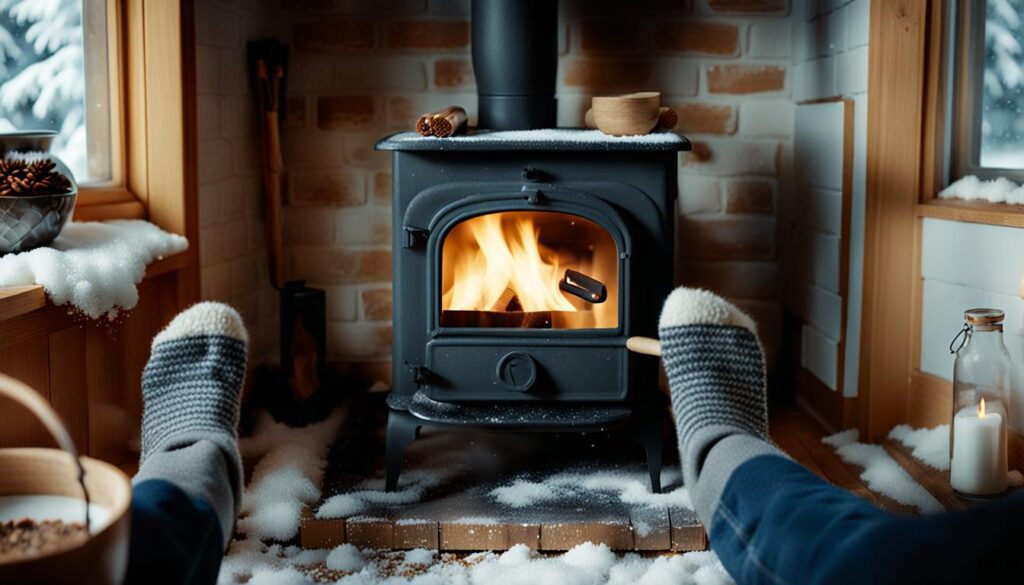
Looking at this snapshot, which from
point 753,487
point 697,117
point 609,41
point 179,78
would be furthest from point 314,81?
point 753,487

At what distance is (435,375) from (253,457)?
491mm

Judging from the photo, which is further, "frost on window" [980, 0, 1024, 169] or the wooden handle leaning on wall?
"frost on window" [980, 0, 1024, 169]

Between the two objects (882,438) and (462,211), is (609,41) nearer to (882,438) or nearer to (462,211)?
(462,211)

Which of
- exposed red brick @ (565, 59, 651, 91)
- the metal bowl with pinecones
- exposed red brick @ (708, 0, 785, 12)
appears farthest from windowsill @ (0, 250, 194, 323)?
exposed red brick @ (708, 0, 785, 12)

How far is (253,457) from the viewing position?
2404mm

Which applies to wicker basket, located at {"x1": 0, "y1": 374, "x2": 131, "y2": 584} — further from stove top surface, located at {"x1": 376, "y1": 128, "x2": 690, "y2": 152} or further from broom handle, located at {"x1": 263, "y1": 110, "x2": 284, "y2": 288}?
broom handle, located at {"x1": 263, "y1": 110, "x2": 284, "y2": 288}

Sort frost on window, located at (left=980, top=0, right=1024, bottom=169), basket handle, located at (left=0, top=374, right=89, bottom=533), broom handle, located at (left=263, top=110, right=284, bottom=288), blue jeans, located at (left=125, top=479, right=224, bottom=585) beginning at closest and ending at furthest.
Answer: basket handle, located at (left=0, top=374, right=89, bottom=533) → blue jeans, located at (left=125, top=479, right=224, bottom=585) → frost on window, located at (left=980, top=0, right=1024, bottom=169) → broom handle, located at (left=263, top=110, right=284, bottom=288)

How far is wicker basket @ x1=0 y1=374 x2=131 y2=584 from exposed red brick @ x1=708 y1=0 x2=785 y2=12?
6.80ft

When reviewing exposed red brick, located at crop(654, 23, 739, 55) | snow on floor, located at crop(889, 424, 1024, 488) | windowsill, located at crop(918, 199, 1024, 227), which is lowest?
snow on floor, located at crop(889, 424, 1024, 488)

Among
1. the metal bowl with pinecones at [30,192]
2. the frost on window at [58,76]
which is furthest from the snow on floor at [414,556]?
the frost on window at [58,76]

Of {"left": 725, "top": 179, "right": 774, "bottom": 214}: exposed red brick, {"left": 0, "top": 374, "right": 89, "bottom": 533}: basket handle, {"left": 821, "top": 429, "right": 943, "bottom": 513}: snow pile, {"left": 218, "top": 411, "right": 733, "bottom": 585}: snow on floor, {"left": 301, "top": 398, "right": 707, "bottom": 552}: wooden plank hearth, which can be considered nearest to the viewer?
{"left": 0, "top": 374, "right": 89, "bottom": 533}: basket handle

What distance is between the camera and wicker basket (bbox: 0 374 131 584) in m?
0.94

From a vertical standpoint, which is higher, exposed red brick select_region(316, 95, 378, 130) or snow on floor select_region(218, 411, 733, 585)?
exposed red brick select_region(316, 95, 378, 130)

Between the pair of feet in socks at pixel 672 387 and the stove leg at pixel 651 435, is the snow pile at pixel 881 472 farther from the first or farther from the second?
the pair of feet in socks at pixel 672 387
